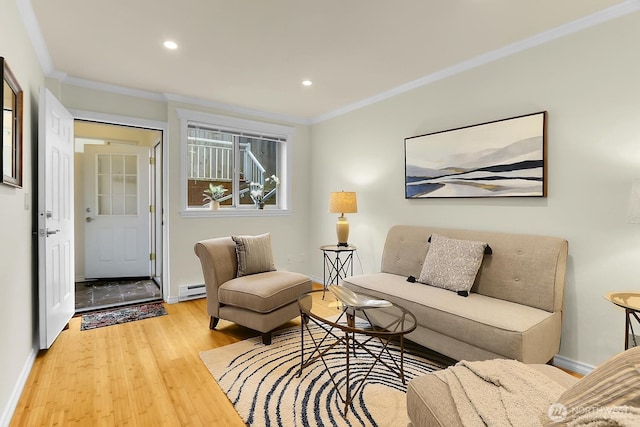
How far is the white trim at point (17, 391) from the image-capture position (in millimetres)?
1728

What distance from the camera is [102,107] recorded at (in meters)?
3.50

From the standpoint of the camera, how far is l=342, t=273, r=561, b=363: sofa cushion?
1921 mm

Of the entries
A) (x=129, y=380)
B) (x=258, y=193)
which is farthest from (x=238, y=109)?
(x=129, y=380)

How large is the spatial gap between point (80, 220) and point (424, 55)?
16.2 ft

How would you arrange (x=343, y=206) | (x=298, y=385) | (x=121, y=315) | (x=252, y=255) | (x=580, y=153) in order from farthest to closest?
(x=343, y=206)
(x=121, y=315)
(x=252, y=255)
(x=580, y=153)
(x=298, y=385)

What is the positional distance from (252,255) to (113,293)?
7.57 ft

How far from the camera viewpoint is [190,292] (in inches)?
155

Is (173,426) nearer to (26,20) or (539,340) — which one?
(539,340)

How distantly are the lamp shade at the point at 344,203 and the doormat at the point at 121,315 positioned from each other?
7.16ft

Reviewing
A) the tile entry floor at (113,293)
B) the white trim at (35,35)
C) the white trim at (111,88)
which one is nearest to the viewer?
the white trim at (35,35)

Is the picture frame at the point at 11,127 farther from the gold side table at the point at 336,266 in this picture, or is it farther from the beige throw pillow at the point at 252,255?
the gold side table at the point at 336,266

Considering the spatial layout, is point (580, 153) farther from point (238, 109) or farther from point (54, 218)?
point (54, 218)

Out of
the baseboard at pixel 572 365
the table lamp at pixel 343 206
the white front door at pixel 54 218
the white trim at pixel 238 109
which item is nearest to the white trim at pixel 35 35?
the white front door at pixel 54 218

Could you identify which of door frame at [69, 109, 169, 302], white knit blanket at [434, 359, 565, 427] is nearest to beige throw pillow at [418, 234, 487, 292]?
white knit blanket at [434, 359, 565, 427]
